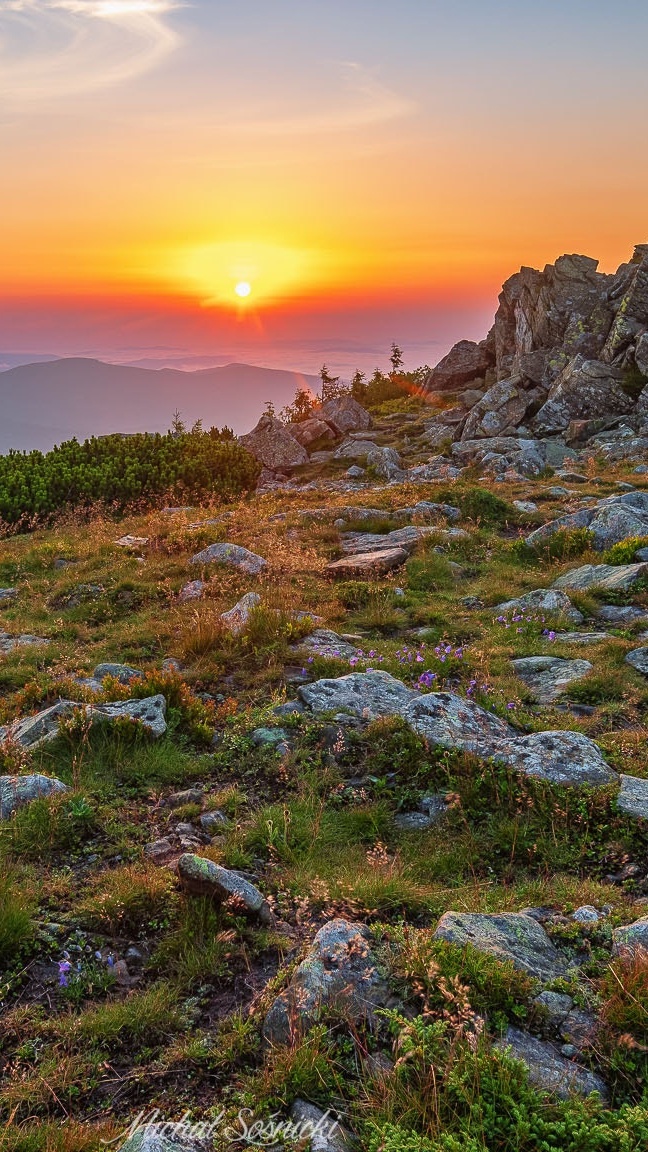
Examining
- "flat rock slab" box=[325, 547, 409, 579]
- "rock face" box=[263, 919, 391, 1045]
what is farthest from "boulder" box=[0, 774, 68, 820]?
"flat rock slab" box=[325, 547, 409, 579]

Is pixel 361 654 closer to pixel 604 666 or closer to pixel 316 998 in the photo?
pixel 604 666

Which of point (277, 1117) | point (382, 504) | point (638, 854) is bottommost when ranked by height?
point (638, 854)

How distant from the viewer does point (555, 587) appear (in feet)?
41.4

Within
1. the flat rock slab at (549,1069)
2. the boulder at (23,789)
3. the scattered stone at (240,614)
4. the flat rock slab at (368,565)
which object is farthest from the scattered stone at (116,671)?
Answer: the flat rock slab at (549,1069)

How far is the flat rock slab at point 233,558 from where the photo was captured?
44.3ft

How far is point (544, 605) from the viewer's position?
11461mm

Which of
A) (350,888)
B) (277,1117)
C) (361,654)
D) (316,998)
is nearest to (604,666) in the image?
(361,654)

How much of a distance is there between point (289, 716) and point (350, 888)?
2.92 metres

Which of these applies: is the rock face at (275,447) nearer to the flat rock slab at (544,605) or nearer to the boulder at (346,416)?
the boulder at (346,416)

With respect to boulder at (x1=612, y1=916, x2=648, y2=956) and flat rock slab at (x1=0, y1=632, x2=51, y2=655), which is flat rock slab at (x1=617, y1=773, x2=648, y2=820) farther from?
flat rock slab at (x1=0, y1=632, x2=51, y2=655)

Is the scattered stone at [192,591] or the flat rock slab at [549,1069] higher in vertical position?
the scattered stone at [192,591]

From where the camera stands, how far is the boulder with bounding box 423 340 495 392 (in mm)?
59812

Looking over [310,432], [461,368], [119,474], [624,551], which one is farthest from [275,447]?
[624,551]

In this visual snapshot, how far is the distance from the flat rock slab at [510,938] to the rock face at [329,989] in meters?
0.46
